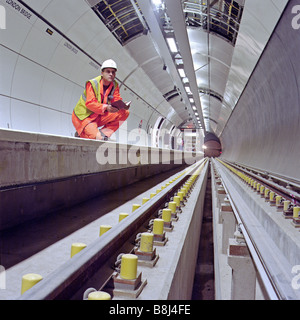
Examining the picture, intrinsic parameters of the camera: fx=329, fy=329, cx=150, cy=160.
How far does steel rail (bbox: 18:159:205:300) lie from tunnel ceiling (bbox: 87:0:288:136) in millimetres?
5653

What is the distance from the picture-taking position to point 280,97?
33.4 feet

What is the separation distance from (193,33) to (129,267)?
12.6 metres

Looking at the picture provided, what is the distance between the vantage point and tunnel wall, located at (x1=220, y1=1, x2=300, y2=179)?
770 cm

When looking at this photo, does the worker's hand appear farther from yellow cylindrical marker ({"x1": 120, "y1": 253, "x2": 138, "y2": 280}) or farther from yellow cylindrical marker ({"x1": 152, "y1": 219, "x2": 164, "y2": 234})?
yellow cylindrical marker ({"x1": 120, "y1": 253, "x2": 138, "y2": 280})

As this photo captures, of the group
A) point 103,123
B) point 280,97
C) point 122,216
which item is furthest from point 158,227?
point 280,97

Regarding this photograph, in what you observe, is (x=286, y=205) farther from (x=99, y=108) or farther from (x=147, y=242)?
(x=147, y=242)

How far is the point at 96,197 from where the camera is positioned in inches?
165

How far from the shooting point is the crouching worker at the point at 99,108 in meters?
5.19

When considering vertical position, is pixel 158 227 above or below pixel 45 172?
below

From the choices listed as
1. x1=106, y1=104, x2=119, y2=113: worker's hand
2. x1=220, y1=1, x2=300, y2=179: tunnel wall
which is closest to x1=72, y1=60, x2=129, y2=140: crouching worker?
x1=106, y1=104, x2=119, y2=113: worker's hand

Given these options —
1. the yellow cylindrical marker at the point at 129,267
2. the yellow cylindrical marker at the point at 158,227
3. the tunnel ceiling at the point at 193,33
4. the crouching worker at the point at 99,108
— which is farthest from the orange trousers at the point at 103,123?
the yellow cylindrical marker at the point at 129,267

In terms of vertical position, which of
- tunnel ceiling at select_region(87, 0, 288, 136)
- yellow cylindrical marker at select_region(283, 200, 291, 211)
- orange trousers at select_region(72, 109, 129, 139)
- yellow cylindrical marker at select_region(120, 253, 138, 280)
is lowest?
yellow cylindrical marker at select_region(283, 200, 291, 211)

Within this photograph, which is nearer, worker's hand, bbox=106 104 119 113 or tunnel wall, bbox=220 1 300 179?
worker's hand, bbox=106 104 119 113

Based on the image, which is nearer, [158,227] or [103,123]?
[158,227]
